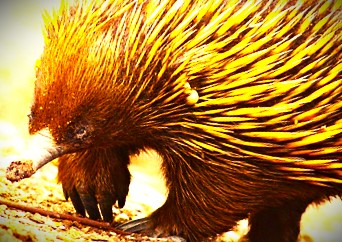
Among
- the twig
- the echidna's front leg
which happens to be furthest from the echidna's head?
the echidna's front leg

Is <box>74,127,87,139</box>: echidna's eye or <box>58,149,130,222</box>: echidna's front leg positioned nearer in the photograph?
<box>74,127,87,139</box>: echidna's eye

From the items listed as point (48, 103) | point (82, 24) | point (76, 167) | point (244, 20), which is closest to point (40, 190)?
point (76, 167)

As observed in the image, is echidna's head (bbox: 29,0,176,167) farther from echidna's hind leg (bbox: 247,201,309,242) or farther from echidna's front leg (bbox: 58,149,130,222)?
echidna's hind leg (bbox: 247,201,309,242)

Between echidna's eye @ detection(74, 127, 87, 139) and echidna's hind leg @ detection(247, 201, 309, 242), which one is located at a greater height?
echidna's eye @ detection(74, 127, 87, 139)

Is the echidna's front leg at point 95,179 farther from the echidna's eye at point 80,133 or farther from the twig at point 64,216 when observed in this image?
the echidna's eye at point 80,133

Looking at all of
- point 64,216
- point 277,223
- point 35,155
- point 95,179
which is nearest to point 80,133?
point 35,155

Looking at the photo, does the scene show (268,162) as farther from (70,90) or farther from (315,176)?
(70,90)
